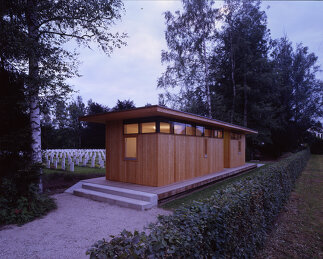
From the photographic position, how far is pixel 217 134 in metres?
11.5

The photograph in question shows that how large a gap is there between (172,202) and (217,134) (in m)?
6.31

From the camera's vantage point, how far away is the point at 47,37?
7520mm

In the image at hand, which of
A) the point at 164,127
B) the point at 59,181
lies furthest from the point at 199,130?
the point at 59,181

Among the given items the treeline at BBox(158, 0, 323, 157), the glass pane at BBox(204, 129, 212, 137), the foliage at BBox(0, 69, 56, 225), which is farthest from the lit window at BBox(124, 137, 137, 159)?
the treeline at BBox(158, 0, 323, 157)

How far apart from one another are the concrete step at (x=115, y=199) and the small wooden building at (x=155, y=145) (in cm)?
136

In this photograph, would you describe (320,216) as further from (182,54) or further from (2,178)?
(182,54)

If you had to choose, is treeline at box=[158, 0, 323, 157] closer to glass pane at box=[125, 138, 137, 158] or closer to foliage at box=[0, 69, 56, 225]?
glass pane at box=[125, 138, 137, 158]

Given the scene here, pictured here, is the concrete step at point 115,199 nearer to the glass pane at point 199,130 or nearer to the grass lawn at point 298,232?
the grass lawn at point 298,232

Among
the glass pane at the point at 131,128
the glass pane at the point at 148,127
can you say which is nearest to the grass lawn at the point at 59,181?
the glass pane at the point at 131,128

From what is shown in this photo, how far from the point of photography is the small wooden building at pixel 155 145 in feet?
23.5

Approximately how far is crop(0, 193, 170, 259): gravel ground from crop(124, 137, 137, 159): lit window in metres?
2.49

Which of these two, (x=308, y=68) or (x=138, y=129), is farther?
(x=308, y=68)

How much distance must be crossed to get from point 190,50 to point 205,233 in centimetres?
1727

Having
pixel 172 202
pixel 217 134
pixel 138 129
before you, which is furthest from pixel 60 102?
pixel 217 134
